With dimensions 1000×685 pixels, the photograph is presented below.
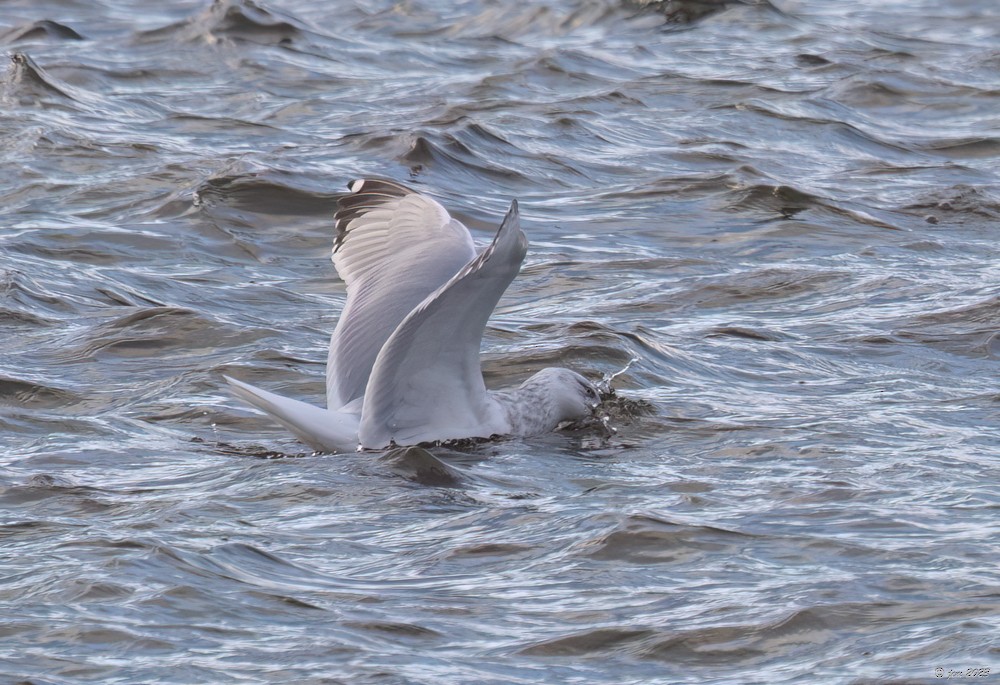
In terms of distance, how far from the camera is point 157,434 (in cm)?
693

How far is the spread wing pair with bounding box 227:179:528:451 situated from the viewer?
643 cm

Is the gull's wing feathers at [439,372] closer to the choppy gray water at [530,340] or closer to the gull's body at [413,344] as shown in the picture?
the gull's body at [413,344]

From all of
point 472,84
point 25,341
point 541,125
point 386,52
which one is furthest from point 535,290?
point 386,52

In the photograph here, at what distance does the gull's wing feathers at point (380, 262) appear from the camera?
24.0 ft

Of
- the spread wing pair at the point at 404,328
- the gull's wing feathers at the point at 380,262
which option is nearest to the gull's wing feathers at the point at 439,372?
the spread wing pair at the point at 404,328

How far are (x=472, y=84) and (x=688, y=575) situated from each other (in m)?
8.64

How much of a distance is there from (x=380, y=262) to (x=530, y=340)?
1.08 metres

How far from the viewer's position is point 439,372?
6891 mm

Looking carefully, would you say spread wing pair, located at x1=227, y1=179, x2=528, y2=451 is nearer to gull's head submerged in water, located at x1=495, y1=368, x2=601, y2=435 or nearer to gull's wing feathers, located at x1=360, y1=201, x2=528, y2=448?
gull's wing feathers, located at x1=360, y1=201, x2=528, y2=448

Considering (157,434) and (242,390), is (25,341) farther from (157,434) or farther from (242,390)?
(242,390)
